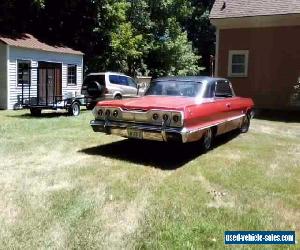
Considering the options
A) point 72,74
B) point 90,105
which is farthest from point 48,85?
point 72,74

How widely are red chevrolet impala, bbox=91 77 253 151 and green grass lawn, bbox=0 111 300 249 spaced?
500 millimetres

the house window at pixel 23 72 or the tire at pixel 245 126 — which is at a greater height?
the house window at pixel 23 72

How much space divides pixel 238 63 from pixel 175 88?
11.3 meters

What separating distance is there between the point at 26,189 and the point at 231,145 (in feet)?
16.7

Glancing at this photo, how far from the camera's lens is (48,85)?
1683 cm

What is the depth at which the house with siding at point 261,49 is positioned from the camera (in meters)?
18.2

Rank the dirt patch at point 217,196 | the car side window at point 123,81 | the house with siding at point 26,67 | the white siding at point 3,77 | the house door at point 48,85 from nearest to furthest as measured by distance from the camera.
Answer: the dirt patch at point 217,196
the house door at point 48,85
the house with siding at point 26,67
the white siding at point 3,77
the car side window at point 123,81

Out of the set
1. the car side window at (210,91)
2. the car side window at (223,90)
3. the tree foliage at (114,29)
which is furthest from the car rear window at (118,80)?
the car side window at (210,91)

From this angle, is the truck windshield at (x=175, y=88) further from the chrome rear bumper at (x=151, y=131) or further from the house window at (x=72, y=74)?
the house window at (x=72, y=74)

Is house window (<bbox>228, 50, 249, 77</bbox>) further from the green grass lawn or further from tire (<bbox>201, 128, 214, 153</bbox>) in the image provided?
tire (<bbox>201, 128, 214, 153</bbox>)

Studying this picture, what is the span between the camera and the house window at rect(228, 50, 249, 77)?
1928 cm

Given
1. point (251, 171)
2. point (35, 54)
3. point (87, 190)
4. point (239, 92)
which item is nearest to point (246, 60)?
point (239, 92)

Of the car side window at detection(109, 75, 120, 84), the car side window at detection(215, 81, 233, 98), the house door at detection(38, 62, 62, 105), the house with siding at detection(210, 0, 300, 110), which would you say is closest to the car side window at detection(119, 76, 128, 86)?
the car side window at detection(109, 75, 120, 84)

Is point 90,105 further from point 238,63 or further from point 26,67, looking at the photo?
point 238,63
